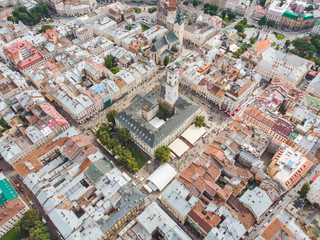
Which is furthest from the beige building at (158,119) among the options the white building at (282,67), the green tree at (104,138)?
the white building at (282,67)

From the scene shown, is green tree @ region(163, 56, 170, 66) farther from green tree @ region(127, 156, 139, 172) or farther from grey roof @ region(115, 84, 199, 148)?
green tree @ region(127, 156, 139, 172)

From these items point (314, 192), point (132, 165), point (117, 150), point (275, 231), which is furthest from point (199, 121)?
point (275, 231)

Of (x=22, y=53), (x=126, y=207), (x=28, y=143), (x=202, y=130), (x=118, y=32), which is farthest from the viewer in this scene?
(x=118, y=32)

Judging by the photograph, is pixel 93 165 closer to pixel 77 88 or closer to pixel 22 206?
pixel 22 206

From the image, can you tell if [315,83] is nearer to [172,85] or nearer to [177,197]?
[172,85]

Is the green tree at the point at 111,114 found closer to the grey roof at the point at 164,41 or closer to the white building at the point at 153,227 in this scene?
the white building at the point at 153,227

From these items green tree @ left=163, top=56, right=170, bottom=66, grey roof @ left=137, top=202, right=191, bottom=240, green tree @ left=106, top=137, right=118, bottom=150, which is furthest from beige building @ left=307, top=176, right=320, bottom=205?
green tree @ left=163, top=56, right=170, bottom=66

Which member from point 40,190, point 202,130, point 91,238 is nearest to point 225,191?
point 202,130

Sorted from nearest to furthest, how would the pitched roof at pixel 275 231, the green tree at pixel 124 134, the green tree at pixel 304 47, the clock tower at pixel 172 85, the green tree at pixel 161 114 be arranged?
the pitched roof at pixel 275 231 → the clock tower at pixel 172 85 → the green tree at pixel 124 134 → the green tree at pixel 161 114 → the green tree at pixel 304 47
